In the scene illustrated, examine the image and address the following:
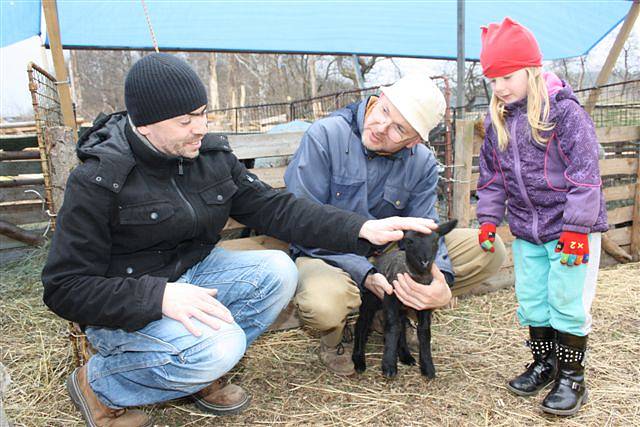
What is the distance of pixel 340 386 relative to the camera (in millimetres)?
3121

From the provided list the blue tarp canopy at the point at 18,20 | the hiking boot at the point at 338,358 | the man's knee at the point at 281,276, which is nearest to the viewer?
the man's knee at the point at 281,276

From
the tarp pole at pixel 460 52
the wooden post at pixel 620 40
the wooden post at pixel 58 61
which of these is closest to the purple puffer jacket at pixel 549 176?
the wooden post at pixel 58 61

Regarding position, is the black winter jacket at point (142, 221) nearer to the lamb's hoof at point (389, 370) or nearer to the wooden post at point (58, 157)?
the wooden post at point (58, 157)

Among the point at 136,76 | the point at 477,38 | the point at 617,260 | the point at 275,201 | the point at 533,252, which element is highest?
the point at 477,38

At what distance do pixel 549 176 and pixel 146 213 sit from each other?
2.19 meters

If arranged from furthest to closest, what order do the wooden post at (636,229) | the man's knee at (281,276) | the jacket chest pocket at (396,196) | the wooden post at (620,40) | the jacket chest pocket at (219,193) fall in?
the wooden post at (620,40) → the wooden post at (636,229) → the jacket chest pocket at (396,196) → the man's knee at (281,276) → the jacket chest pocket at (219,193)

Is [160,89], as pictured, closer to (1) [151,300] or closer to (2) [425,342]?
(1) [151,300]

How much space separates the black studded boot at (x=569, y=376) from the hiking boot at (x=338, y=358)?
45.1 inches

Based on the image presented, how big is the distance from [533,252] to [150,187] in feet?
7.30

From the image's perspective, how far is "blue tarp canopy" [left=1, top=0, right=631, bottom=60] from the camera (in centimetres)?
732

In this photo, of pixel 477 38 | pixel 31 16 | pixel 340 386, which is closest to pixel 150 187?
pixel 340 386

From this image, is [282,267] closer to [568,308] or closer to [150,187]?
[150,187]

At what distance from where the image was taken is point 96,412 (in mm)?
2508

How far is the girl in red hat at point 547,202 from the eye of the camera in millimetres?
2732
